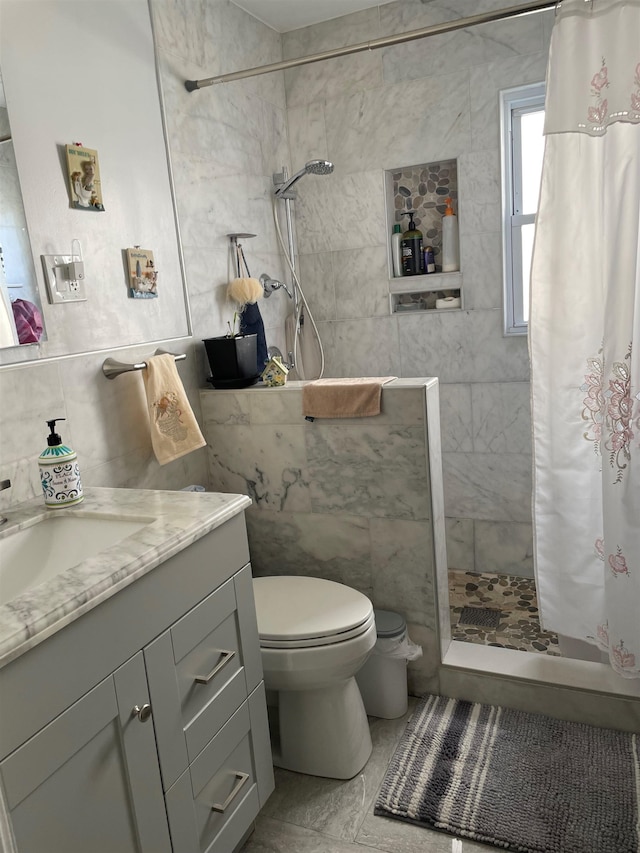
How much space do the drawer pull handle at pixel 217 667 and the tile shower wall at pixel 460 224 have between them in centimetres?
175

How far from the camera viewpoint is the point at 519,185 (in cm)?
274

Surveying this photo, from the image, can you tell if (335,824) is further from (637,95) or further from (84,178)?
(637,95)

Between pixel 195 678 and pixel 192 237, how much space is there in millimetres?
1522

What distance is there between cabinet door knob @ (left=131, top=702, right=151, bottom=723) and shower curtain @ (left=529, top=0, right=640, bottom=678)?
1283 millimetres

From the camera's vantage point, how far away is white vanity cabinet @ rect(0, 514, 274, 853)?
3.32 ft

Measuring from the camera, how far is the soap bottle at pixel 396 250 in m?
2.95

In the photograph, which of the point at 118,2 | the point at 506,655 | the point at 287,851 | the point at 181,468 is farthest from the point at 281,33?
the point at 287,851

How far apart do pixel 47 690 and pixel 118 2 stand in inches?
76.9

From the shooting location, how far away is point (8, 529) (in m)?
1.45

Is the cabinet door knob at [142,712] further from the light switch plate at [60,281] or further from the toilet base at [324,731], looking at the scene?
the light switch plate at [60,281]

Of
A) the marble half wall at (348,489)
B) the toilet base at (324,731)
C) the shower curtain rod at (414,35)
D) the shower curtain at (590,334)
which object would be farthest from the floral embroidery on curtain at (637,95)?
the toilet base at (324,731)

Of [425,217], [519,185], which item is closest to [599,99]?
[519,185]

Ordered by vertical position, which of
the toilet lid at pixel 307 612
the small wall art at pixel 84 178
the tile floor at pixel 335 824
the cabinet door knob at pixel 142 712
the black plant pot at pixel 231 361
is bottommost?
the tile floor at pixel 335 824

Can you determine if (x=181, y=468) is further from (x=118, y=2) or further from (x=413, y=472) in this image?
(x=118, y=2)
